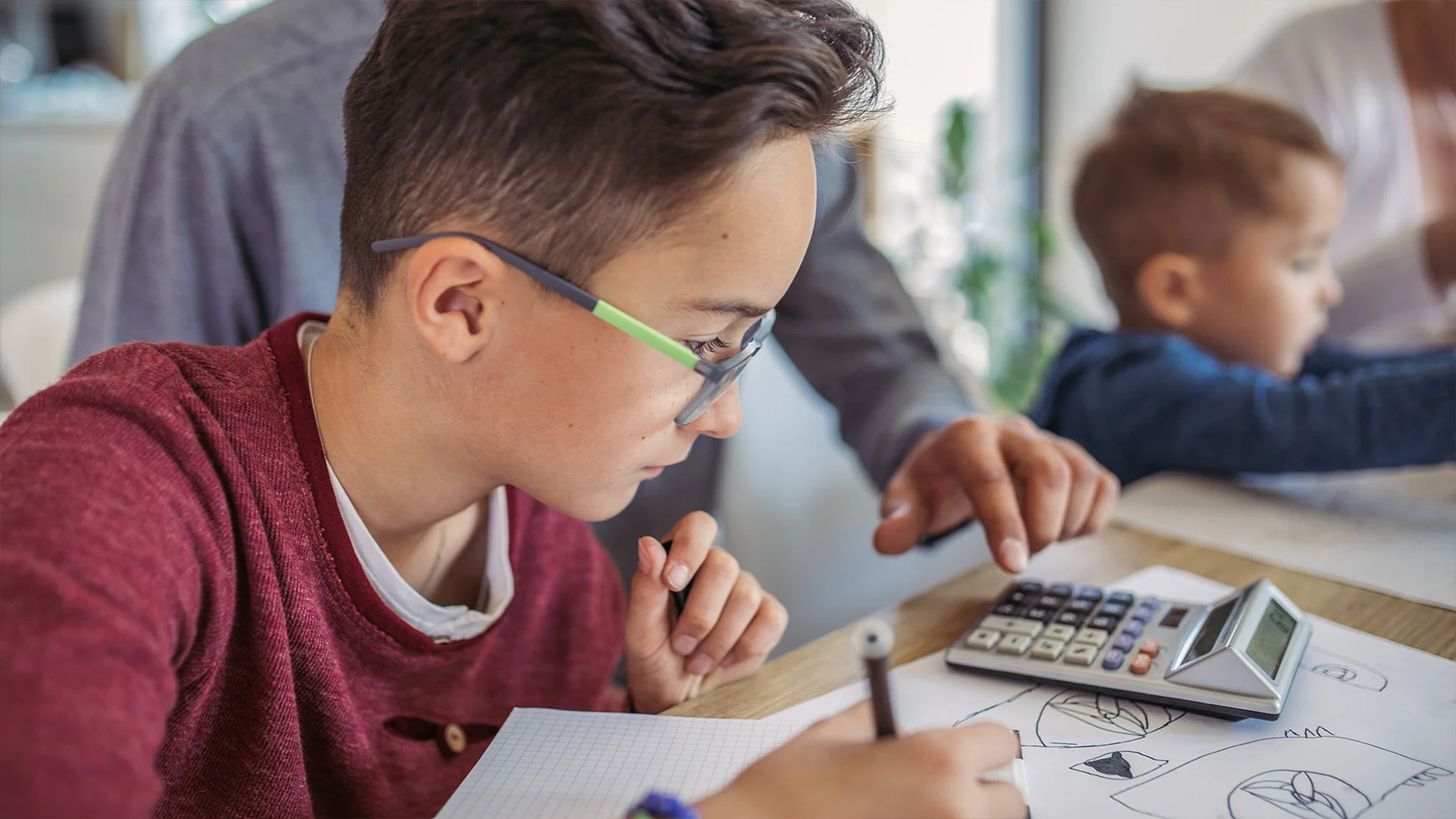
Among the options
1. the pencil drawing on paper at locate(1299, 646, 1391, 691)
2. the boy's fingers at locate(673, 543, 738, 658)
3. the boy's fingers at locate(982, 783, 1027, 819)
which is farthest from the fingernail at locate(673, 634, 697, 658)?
the pencil drawing on paper at locate(1299, 646, 1391, 691)

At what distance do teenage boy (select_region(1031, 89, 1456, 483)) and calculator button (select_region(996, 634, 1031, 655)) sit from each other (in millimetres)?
501

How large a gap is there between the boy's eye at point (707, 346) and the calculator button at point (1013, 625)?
260 mm

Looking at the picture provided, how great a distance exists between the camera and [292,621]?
63 centimetres

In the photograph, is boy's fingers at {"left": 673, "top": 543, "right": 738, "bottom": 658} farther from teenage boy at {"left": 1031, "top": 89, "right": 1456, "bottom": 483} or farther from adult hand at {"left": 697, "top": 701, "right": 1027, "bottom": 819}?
teenage boy at {"left": 1031, "top": 89, "right": 1456, "bottom": 483}

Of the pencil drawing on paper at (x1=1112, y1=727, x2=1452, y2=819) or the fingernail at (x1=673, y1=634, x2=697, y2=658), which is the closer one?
the pencil drawing on paper at (x1=1112, y1=727, x2=1452, y2=819)

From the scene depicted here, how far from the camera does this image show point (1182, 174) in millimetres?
1338

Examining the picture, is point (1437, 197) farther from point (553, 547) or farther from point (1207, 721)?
point (553, 547)

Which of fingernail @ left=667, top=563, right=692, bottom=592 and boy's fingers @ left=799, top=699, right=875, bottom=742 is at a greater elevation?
boy's fingers @ left=799, top=699, right=875, bottom=742

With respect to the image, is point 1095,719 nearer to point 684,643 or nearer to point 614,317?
point 684,643

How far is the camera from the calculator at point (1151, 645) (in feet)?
2.05

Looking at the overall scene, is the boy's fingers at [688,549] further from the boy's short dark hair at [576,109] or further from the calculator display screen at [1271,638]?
the calculator display screen at [1271,638]

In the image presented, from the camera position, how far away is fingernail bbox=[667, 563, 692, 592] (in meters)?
0.69

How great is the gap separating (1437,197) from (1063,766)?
56.5 inches

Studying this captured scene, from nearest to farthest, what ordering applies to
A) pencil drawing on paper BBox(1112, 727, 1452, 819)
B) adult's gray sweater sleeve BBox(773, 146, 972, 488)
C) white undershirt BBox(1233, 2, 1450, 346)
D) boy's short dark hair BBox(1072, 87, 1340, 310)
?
pencil drawing on paper BBox(1112, 727, 1452, 819), adult's gray sweater sleeve BBox(773, 146, 972, 488), boy's short dark hair BBox(1072, 87, 1340, 310), white undershirt BBox(1233, 2, 1450, 346)
